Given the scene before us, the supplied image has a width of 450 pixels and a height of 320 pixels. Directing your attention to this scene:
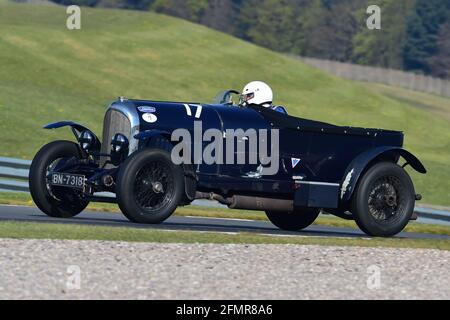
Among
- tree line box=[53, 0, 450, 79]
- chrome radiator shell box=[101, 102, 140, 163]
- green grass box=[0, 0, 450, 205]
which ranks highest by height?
tree line box=[53, 0, 450, 79]

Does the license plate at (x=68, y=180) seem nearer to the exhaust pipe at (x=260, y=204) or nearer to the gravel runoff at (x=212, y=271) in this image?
the exhaust pipe at (x=260, y=204)

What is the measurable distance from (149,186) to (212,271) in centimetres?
304

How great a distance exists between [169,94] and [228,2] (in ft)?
339

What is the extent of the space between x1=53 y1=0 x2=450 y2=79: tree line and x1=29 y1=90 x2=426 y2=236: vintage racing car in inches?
4209

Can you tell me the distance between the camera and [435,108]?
226 ft

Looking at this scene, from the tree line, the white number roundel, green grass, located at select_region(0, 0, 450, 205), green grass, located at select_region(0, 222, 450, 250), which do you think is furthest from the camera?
the tree line

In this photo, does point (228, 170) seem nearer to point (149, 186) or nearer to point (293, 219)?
point (149, 186)

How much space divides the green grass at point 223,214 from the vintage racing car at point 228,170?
2.92m

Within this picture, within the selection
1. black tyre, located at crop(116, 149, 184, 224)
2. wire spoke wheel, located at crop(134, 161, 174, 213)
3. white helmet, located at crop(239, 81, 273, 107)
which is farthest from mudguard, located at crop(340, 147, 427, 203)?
wire spoke wheel, located at crop(134, 161, 174, 213)

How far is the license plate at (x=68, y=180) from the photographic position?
12945 mm

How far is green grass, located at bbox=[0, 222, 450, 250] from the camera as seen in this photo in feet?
37.6

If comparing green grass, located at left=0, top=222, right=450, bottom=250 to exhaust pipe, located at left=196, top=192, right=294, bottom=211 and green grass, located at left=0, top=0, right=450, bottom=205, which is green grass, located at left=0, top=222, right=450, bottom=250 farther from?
green grass, located at left=0, top=0, right=450, bottom=205
